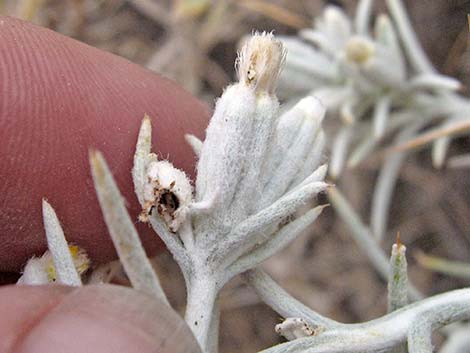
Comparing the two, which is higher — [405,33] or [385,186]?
[405,33]

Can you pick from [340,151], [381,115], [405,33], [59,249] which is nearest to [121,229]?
[59,249]

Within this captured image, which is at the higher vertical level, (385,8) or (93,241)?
(385,8)

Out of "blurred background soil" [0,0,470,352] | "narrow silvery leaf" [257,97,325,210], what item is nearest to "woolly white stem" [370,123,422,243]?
"blurred background soil" [0,0,470,352]

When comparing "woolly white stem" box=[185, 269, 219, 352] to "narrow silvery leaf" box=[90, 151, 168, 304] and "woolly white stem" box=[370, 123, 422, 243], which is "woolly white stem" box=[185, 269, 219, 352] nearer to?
"narrow silvery leaf" box=[90, 151, 168, 304]

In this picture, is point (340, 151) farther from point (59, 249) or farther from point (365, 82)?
point (59, 249)

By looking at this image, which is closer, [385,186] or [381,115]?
[381,115]

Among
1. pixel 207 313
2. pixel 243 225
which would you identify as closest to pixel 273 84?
pixel 243 225

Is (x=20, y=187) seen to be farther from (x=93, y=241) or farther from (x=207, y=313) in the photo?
(x=207, y=313)
